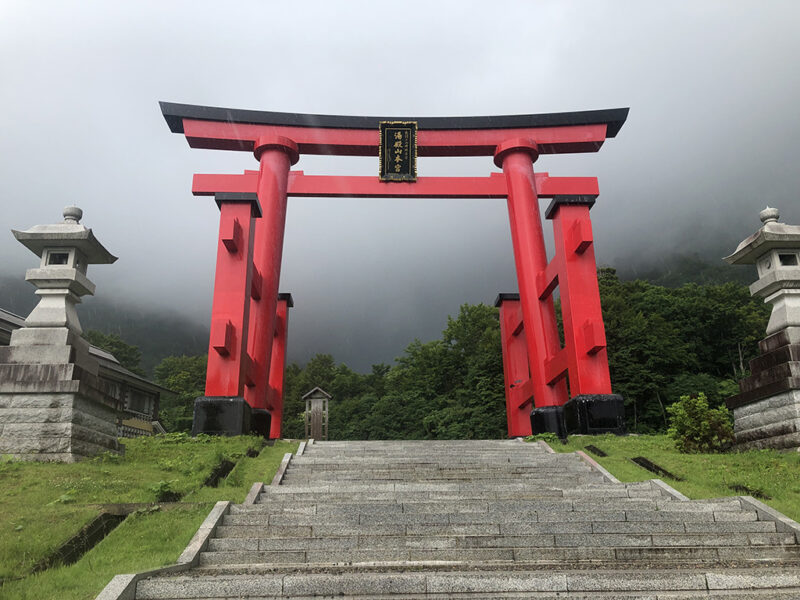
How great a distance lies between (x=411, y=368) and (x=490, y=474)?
84.9 ft

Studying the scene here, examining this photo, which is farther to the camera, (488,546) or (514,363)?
(514,363)

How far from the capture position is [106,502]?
6.07 m

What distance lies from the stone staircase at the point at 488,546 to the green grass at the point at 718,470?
0.43 meters

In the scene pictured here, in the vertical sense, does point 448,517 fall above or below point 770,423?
below

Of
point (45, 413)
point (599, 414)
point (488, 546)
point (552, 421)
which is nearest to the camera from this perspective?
point (488, 546)

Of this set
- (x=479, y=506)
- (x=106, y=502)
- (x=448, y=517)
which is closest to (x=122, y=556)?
(x=106, y=502)

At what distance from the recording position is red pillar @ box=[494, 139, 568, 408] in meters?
14.1

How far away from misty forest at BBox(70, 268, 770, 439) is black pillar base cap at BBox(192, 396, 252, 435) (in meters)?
15.6

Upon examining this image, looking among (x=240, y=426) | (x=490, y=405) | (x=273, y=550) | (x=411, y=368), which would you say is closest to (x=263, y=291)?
(x=240, y=426)

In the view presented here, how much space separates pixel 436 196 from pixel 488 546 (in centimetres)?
1161

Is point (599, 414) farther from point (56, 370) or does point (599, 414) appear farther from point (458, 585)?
point (56, 370)

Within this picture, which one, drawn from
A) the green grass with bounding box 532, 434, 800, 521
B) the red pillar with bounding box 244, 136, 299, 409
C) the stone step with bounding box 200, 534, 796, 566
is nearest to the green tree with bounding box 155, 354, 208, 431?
the red pillar with bounding box 244, 136, 299, 409

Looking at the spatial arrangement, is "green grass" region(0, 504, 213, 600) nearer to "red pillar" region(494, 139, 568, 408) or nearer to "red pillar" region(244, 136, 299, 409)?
"red pillar" region(244, 136, 299, 409)

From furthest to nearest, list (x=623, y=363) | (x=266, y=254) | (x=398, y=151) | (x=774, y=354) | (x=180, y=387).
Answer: (x=180, y=387) → (x=623, y=363) → (x=398, y=151) → (x=266, y=254) → (x=774, y=354)
